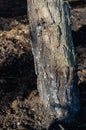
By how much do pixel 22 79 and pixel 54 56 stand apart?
3.29 feet

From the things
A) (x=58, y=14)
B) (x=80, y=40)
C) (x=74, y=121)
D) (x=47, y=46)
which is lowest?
(x=74, y=121)

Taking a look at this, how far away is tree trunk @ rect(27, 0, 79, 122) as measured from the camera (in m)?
3.12

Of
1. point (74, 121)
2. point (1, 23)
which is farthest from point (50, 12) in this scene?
point (1, 23)

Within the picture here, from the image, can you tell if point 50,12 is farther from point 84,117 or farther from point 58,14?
point 84,117

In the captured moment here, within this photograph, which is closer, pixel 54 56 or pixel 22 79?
pixel 54 56

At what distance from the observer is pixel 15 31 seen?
5.05 meters

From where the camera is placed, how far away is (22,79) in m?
4.16

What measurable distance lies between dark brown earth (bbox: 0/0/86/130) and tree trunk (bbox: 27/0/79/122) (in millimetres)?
149

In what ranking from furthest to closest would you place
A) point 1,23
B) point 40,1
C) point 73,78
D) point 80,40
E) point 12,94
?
point 1,23
point 80,40
point 12,94
point 73,78
point 40,1

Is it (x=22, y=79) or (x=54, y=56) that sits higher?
(x=54, y=56)

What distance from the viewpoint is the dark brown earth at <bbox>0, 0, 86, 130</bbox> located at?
3592 millimetres

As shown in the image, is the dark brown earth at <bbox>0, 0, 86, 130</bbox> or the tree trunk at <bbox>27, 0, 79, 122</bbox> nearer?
the tree trunk at <bbox>27, 0, 79, 122</bbox>

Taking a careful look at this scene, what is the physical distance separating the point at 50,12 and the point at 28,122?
1158 mm

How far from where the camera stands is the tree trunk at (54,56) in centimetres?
312
